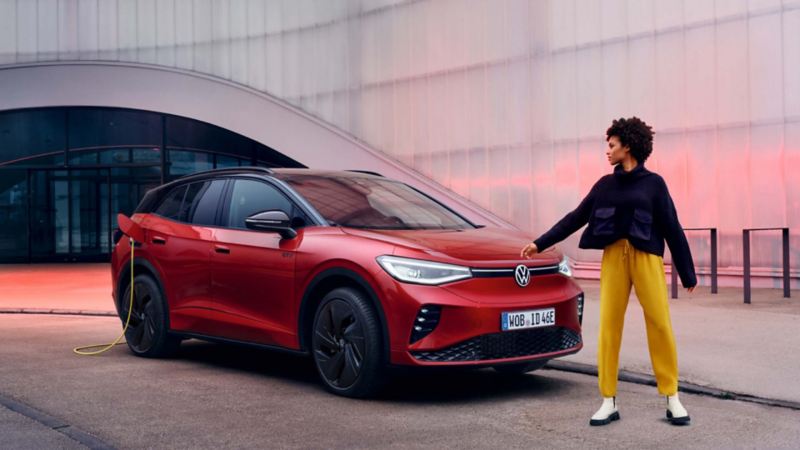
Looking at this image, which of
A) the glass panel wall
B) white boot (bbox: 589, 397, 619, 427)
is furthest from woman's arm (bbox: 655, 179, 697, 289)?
the glass panel wall

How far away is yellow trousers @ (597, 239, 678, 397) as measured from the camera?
5957 millimetres

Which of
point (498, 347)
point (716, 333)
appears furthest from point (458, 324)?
point (716, 333)

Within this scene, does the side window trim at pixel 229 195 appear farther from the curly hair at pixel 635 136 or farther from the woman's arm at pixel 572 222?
the curly hair at pixel 635 136

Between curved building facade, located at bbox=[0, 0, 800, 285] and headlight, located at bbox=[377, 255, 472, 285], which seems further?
curved building facade, located at bbox=[0, 0, 800, 285]

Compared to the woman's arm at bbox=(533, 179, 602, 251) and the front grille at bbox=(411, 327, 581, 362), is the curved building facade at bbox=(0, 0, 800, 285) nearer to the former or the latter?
the front grille at bbox=(411, 327, 581, 362)

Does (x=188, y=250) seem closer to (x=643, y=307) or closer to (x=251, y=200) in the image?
(x=251, y=200)

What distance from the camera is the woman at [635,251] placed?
5953 millimetres

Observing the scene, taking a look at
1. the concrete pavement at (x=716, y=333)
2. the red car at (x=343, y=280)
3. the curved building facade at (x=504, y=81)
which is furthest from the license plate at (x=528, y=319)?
the curved building facade at (x=504, y=81)

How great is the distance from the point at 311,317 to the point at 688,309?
6.23 m

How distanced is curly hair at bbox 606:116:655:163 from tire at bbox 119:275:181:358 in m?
4.36

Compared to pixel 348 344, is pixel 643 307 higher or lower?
higher

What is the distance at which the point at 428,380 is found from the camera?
25.4 feet

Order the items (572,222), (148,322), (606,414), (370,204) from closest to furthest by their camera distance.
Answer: (606,414), (572,222), (370,204), (148,322)

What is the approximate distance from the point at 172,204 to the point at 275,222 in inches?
84.0
